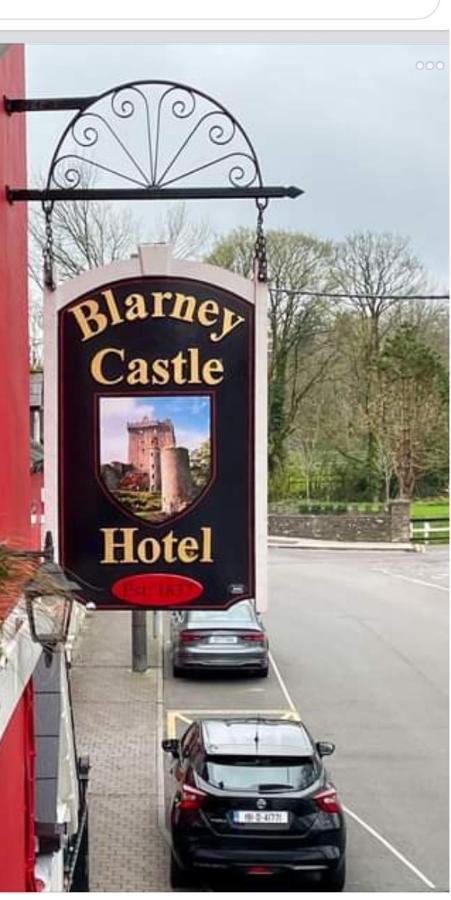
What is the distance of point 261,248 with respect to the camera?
148 centimetres

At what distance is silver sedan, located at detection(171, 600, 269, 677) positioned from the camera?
15.1 feet

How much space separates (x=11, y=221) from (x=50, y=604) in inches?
25.4

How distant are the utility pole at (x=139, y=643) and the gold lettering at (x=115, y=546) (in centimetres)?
314

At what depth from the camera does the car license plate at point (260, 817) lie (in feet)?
8.79

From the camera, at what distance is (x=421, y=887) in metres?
2.61

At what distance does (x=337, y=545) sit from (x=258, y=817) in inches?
180

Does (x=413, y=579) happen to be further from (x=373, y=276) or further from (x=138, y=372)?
(x=138, y=372)

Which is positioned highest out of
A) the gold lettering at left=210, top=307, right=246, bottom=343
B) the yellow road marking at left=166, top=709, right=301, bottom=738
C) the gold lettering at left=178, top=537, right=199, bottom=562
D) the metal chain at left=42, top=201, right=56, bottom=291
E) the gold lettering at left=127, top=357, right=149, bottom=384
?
the metal chain at left=42, top=201, right=56, bottom=291

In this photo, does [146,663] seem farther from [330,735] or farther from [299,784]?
[299,784]

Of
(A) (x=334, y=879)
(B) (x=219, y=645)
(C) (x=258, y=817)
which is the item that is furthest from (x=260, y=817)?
(B) (x=219, y=645)

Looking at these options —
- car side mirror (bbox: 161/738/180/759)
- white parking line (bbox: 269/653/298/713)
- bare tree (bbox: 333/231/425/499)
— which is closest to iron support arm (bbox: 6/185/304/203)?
bare tree (bbox: 333/231/425/499)

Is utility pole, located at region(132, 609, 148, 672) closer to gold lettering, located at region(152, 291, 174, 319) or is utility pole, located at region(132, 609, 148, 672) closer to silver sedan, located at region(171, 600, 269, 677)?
silver sedan, located at region(171, 600, 269, 677)

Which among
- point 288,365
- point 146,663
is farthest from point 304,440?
point 146,663

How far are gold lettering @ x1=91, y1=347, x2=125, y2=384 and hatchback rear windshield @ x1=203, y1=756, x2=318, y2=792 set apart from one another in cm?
165
